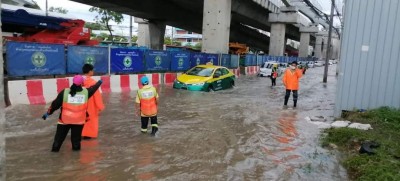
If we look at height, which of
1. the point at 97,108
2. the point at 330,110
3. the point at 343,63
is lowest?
the point at 330,110

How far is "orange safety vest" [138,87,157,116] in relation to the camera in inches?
328

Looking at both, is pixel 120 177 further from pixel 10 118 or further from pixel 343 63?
pixel 343 63

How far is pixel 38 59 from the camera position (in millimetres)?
12469

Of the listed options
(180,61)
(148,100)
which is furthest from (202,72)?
(148,100)

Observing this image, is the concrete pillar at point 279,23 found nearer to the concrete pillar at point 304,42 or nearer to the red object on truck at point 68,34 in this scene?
the concrete pillar at point 304,42

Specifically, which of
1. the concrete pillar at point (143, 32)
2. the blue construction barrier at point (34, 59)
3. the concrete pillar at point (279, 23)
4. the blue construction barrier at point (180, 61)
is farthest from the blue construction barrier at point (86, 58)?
the concrete pillar at point (143, 32)

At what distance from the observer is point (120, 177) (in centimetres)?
584

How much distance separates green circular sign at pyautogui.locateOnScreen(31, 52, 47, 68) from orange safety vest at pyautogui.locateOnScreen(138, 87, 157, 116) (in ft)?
18.5

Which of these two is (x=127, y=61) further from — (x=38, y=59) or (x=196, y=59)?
(x=196, y=59)

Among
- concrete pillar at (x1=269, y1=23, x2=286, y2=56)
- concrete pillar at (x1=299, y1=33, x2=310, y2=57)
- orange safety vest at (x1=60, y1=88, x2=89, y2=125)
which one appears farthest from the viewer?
concrete pillar at (x1=299, y1=33, x2=310, y2=57)

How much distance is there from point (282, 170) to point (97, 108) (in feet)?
12.2

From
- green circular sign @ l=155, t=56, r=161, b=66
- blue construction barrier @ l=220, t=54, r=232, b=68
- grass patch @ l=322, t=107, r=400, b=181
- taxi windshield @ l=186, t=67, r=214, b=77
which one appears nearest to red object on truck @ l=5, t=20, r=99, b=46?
green circular sign @ l=155, t=56, r=161, b=66

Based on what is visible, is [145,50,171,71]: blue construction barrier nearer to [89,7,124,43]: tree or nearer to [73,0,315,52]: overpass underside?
[73,0,315,52]: overpass underside

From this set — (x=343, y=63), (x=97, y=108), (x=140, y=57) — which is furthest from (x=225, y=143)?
(x=140, y=57)
